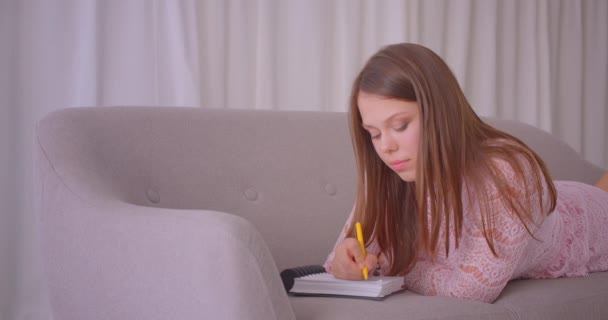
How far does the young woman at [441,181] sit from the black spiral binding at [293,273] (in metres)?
0.05

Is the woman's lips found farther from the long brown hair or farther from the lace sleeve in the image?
the lace sleeve

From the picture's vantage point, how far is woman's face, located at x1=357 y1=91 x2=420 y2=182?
147 centimetres

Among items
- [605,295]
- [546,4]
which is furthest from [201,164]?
[546,4]

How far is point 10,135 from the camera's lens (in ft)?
7.36

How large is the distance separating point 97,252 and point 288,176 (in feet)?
2.19

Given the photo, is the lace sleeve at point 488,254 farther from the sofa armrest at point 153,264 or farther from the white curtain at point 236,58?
the white curtain at point 236,58

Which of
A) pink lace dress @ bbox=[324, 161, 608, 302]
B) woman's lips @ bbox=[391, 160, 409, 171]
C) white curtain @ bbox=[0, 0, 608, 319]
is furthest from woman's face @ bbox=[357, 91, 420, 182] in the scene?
white curtain @ bbox=[0, 0, 608, 319]

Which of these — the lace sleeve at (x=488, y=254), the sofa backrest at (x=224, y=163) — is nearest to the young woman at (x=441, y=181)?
the lace sleeve at (x=488, y=254)

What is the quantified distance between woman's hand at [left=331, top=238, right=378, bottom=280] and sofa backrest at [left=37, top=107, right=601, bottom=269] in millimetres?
336

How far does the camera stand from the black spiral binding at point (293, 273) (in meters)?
1.53

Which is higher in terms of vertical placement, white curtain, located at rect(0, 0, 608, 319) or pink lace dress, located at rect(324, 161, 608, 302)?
white curtain, located at rect(0, 0, 608, 319)

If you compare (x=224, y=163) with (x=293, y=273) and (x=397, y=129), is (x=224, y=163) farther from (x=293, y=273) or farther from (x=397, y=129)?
(x=397, y=129)

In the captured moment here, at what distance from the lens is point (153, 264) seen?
4.24ft

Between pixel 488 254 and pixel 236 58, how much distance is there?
4.88ft
